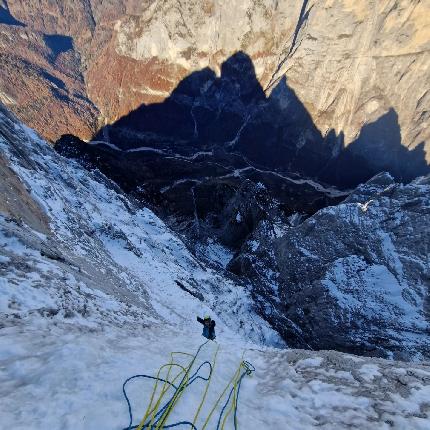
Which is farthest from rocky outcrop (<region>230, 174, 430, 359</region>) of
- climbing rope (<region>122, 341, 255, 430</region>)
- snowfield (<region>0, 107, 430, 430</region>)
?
climbing rope (<region>122, 341, 255, 430</region>)

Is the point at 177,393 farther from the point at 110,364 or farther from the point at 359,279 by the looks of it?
the point at 359,279

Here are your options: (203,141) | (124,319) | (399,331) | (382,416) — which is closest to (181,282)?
(124,319)

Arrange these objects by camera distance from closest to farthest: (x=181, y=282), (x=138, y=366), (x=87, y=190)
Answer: (x=138, y=366) < (x=181, y=282) < (x=87, y=190)

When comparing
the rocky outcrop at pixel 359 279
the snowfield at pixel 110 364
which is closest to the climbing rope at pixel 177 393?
the snowfield at pixel 110 364

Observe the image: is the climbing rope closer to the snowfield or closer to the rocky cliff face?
the snowfield

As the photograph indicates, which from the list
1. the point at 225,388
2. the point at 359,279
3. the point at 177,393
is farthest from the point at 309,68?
the point at 177,393

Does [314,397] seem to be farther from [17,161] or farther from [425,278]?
[17,161]

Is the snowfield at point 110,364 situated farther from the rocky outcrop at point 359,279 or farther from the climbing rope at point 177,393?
the rocky outcrop at point 359,279
